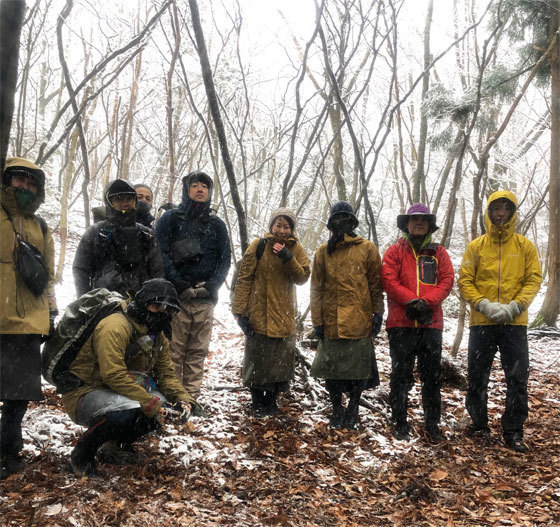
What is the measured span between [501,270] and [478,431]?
1526mm

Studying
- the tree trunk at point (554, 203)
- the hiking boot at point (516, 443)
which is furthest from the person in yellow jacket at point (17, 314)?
the tree trunk at point (554, 203)

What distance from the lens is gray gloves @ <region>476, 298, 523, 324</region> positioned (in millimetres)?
3865

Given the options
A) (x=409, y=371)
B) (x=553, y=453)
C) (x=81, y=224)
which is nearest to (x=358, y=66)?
(x=409, y=371)

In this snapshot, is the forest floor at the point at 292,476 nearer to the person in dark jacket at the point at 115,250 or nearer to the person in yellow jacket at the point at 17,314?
the person in yellow jacket at the point at 17,314

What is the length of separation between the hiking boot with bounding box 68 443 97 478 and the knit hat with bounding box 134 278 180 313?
1.03 meters

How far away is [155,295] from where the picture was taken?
3.14m

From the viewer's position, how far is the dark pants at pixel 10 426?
3020 millimetres

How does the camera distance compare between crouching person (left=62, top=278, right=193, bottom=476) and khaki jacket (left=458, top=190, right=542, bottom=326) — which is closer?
crouching person (left=62, top=278, right=193, bottom=476)

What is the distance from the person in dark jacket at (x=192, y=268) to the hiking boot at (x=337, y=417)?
1361 millimetres

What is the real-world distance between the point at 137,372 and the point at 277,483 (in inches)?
51.3

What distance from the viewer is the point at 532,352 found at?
7.71 metres

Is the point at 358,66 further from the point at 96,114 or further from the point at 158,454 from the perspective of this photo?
the point at 96,114

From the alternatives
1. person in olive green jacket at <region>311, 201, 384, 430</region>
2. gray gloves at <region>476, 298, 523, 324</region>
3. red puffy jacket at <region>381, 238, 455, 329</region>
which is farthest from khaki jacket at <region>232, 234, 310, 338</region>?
gray gloves at <region>476, 298, 523, 324</region>

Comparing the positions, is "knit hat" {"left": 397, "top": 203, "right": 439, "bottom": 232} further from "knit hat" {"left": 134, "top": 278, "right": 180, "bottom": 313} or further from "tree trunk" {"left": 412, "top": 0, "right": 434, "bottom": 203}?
"tree trunk" {"left": 412, "top": 0, "right": 434, "bottom": 203}
